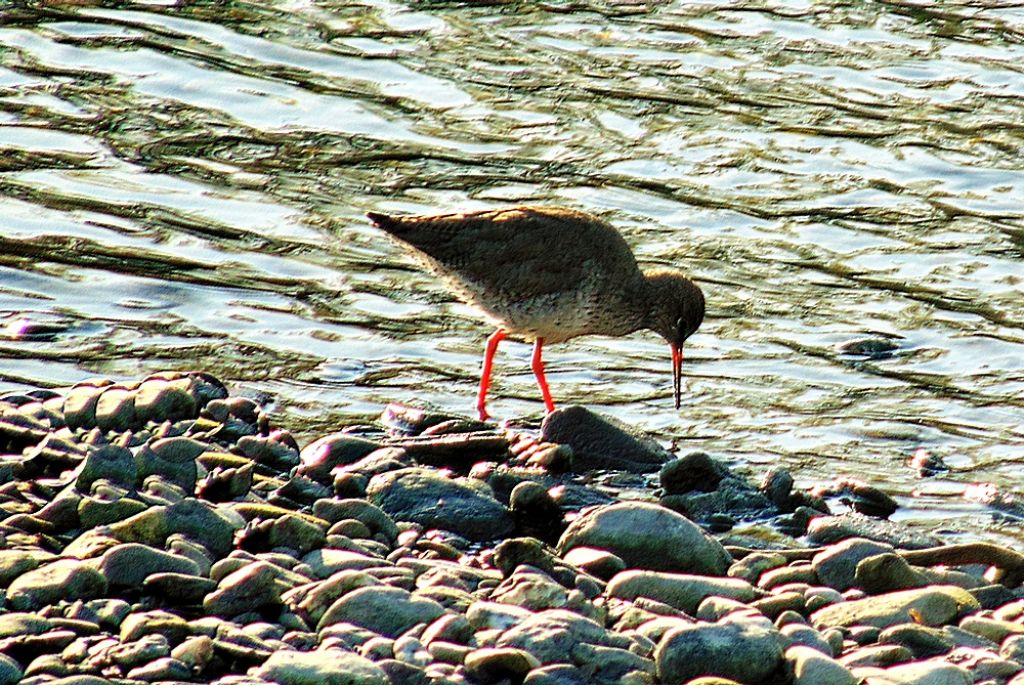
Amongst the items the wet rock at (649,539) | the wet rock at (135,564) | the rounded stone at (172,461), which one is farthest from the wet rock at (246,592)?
the wet rock at (649,539)

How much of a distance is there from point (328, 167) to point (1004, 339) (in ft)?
18.4

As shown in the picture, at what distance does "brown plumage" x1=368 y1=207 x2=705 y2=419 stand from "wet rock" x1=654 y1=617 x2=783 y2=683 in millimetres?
4022

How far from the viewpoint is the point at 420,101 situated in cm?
1509

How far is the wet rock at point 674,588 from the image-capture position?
7.34 metres

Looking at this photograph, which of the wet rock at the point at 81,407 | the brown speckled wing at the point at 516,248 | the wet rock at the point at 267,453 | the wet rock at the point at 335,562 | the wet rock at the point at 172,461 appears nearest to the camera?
the wet rock at the point at 335,562

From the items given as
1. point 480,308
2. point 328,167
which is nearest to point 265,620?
point 480,308

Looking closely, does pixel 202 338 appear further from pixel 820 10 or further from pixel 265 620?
pixel 820 10

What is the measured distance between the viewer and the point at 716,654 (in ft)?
21.2

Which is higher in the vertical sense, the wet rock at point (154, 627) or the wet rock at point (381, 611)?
the wet rock at point (154, 627)

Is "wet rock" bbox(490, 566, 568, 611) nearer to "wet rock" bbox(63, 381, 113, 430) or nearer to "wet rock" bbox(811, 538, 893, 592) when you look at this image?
"wet rock" bbox(811, 538, 893, 592)

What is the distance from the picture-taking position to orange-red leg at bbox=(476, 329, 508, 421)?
10.6 m

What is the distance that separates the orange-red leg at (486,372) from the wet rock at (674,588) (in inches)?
125

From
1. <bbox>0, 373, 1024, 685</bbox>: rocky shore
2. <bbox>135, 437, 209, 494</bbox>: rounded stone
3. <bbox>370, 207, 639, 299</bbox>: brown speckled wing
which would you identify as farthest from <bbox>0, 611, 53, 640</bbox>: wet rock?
<bbox>370, 207, 639, 299</bbox>: brown speckled wing

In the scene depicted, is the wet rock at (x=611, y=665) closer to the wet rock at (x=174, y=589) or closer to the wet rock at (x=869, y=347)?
the wet rock at (x=174, y=589)
